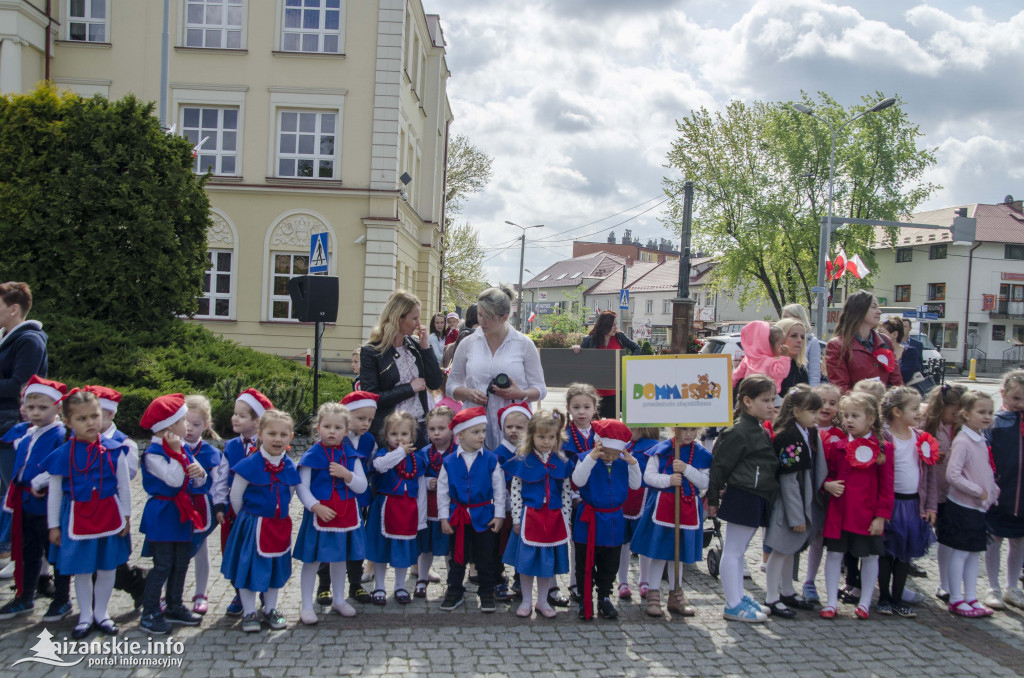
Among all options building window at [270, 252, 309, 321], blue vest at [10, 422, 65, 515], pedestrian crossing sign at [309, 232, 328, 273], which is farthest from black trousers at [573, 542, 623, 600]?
building window at [270, 252, 309, 321]

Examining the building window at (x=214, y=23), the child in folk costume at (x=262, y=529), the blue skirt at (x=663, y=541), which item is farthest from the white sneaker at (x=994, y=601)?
the building window at (x=214, y=23)

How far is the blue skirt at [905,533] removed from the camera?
5336 millimetres

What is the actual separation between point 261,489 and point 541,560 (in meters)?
1.82

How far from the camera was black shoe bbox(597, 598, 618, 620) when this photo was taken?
502 centimetres

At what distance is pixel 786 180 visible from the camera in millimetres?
41031

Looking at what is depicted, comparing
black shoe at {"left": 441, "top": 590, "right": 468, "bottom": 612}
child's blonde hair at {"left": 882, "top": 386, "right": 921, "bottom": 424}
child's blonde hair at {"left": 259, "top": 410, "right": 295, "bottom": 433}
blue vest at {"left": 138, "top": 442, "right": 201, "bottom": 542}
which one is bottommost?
black shoe at {"left": 441, "top": 590, "right": 468, "bottom": 612}

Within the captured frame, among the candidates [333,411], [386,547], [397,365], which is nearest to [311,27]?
[397,365]

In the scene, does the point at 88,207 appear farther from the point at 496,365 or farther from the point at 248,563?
the point at 248,563

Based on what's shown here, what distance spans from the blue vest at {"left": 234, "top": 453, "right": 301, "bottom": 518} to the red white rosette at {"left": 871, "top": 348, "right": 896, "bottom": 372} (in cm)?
498

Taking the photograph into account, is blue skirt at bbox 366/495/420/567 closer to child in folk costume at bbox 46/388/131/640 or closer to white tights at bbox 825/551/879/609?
child in folk costume at bbox 46/388/131/640

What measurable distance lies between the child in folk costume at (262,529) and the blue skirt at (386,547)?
0.62 metres

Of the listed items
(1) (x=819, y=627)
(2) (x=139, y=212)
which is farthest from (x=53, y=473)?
(2) (x=139, y=212)

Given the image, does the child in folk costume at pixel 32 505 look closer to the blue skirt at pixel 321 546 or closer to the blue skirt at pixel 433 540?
the blue skirt at pixel 321 546

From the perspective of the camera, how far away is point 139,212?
10453mm
